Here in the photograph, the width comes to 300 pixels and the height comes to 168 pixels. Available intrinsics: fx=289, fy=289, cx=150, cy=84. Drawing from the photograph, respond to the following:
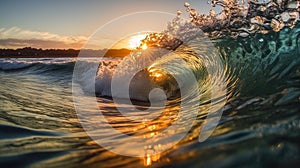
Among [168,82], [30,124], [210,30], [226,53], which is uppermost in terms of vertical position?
[210,30]

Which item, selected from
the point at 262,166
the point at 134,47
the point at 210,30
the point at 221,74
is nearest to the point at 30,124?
the point at 262,166

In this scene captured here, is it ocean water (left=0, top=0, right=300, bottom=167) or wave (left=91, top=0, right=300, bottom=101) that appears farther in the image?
wave (left=91, top=0, right=300, bottom=101)

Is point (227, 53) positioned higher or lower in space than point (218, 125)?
higher

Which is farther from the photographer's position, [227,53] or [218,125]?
[227,53]

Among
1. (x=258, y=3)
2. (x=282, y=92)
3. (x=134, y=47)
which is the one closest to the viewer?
(x=282, y=92)

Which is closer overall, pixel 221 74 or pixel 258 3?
pixel 221 74

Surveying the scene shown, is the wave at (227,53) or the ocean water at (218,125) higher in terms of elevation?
the wave at (227,53)

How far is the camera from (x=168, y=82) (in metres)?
5.05

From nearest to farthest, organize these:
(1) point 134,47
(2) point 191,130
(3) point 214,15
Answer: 1. (2) point 191,130
2. (3) point 214,15
3. (1) point 134,47

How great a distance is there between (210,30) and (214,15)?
0.97 ft

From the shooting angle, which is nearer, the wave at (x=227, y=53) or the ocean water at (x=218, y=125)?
the ocean water at (x=218, y=125)

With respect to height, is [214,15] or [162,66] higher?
[214,15]

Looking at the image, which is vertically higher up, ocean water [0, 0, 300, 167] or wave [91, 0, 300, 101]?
wave [91, 0, 300, 101]

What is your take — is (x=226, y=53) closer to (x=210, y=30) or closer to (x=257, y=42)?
(x=257, y=42)
